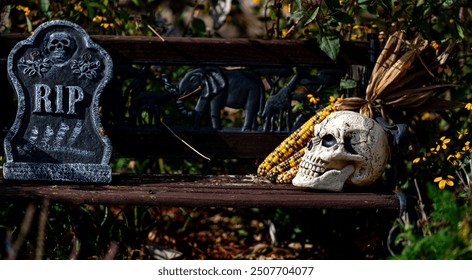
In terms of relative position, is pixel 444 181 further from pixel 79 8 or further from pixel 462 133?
pixel 79 8

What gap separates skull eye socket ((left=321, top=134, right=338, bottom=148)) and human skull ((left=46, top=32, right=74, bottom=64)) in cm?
139

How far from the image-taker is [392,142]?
4.50 m

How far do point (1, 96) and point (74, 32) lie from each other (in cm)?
58

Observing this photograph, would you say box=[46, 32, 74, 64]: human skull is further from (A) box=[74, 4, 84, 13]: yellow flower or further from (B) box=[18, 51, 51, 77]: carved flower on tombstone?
(A) box=[74, 4, 84, 13]: yellow flower

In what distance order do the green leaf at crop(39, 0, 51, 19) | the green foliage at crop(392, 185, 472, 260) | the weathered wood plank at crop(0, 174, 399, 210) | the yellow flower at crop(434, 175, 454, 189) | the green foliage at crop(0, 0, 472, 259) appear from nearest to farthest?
the green foliage at crop(392, 185, 472, 260)
the weathered wood plank at crop(0, 174, 399, 210)
the yellow flower at crop(434, 175, 454, 189)
the green foliage at crop(0, 0, 472, 259)
the green leaf at crop(39, 0, 51, 19)

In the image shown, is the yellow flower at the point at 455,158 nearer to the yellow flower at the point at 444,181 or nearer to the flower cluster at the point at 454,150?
the flower cluster at the point at 454,150

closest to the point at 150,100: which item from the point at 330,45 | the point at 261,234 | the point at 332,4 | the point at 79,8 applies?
the point at 79,8

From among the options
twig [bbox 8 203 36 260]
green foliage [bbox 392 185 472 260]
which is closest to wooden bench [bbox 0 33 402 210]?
twig [bbox 8 203 36 260]

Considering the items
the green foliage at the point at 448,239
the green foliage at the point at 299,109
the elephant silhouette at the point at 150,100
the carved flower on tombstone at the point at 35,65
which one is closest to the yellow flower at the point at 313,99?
the green foliage at the point at 299,109

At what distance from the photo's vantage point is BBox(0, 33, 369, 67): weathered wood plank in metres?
4.84

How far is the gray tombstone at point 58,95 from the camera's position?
459 cm

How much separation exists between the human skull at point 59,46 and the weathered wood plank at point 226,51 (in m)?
0.24

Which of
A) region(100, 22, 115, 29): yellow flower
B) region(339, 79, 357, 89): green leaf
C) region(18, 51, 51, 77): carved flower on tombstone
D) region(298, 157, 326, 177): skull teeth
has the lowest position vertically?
region(298, 157, 326, 177): skull teeth
